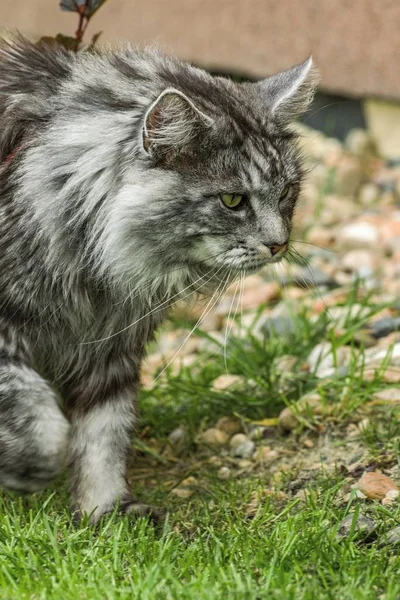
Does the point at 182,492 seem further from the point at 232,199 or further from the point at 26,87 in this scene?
the point at 26,87

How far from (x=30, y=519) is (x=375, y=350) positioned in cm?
174

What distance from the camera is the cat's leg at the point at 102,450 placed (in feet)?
10.7

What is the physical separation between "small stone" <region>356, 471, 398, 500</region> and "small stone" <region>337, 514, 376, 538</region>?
15 centimetres

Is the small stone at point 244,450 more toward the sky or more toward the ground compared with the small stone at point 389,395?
more toward the ground

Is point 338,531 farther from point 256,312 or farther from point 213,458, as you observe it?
point 256,312

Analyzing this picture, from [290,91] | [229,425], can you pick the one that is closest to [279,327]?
[229,425]

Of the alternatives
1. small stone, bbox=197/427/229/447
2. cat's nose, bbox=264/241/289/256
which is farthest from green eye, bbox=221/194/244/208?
small stone, bbox=197/427/229/447

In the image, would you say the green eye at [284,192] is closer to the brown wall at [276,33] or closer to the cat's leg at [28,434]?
the cat's leg at [28,434]

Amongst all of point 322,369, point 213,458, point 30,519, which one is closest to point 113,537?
point 30,519

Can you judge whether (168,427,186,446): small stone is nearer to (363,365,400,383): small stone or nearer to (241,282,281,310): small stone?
(363,365,400,383): small stone

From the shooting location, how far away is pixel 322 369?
404cm

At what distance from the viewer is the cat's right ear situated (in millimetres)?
2854

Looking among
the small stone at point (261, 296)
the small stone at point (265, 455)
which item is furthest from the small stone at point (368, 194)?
the small stone at point (265, 455)

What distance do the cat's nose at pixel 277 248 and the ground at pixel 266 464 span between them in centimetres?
21
